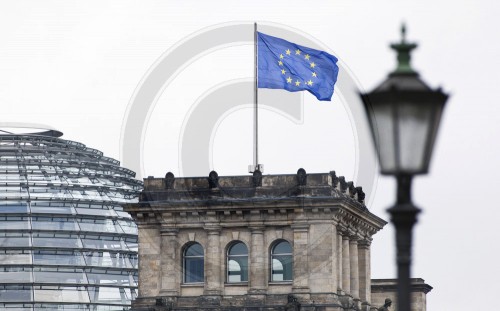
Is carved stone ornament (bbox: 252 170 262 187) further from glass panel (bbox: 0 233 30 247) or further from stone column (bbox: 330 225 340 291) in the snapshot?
glass panel (bbox: 0 233 30 247)

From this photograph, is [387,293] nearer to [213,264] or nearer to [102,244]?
[213,264]

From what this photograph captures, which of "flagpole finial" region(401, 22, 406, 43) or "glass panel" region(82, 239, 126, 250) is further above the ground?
"glass panel" region(82, 239, 126, 250)

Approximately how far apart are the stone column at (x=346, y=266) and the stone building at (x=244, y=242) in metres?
0.14

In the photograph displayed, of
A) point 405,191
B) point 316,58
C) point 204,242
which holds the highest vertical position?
point 316,58

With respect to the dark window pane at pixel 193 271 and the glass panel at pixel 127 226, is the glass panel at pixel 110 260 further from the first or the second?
the dark window pane at pixel 193 271

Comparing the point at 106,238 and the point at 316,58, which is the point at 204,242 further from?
the point at 106,238

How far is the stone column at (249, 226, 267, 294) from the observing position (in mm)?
79250

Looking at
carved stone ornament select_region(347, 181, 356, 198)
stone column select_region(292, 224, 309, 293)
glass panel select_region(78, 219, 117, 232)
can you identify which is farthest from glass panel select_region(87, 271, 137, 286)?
stone column select_region(292, 224, 309, 293)

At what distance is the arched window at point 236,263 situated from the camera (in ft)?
263

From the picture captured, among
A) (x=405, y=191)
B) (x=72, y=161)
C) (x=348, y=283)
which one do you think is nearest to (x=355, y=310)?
(x=348, y=283)

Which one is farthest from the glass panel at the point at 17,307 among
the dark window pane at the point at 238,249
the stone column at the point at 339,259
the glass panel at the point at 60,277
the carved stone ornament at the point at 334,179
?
the carved stone ornament at the point at 334,179

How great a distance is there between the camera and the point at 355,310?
81.2 metres

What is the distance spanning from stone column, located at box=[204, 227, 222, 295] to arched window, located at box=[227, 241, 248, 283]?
2.30 feet

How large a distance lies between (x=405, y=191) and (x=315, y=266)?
2387 inches
